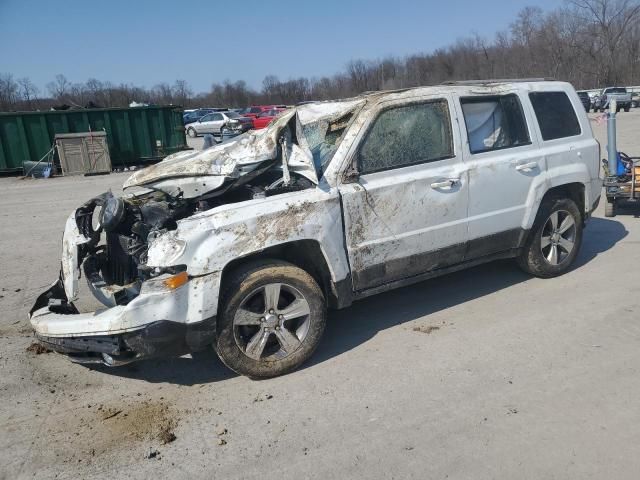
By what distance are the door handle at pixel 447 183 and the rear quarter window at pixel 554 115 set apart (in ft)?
4.15

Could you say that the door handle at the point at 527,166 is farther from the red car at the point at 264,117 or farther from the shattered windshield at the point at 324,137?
the red car at the point at 264,117

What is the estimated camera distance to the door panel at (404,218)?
4059mm

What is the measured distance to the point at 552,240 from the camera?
5312 mm

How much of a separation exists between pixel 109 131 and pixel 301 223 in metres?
16.4

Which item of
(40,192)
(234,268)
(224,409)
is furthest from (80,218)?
(40,192)

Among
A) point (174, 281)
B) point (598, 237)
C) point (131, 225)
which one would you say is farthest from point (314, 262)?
point (598, 237)

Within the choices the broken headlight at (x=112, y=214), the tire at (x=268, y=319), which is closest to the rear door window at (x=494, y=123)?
the tire at (x=268, y=319)

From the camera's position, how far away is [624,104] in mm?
38375

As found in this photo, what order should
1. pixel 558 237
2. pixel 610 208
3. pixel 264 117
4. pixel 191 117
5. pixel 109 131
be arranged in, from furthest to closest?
pixel 191 117 < pixel 264 117 < pixel 109 131 < pixel 610 208 < pixel 558 237

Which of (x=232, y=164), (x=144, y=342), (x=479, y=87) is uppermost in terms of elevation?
(x=479, y=87)

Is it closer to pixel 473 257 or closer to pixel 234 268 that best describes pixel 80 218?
pixel 234 268

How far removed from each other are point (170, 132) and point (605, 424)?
1835cm

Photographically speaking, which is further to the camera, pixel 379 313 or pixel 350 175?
pixel 379 313

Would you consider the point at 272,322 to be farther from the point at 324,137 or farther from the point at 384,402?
the point at 324,137
